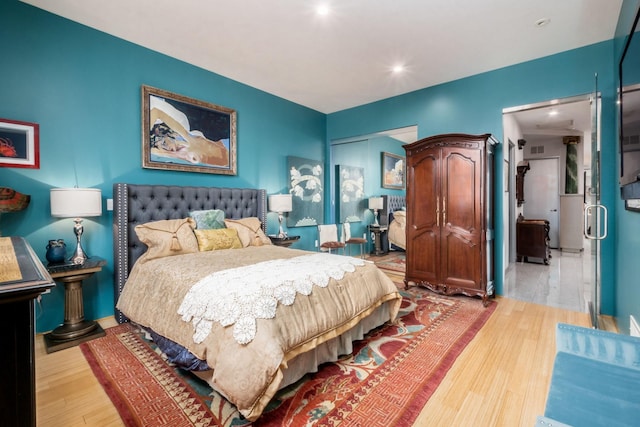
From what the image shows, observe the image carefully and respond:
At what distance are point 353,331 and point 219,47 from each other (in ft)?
10.6

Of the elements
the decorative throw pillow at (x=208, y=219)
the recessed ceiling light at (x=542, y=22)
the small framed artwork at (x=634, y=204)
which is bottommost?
the decorative throw pillow at (x=208, y=219)

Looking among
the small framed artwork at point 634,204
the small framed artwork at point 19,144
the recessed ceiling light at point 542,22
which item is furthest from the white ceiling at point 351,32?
the small framed artwork at point 634,204

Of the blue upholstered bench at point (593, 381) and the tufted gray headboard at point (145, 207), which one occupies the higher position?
the tufted gray headboard at point (145, 207)

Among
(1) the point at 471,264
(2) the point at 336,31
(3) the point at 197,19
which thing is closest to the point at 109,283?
(3) the point at 197,19

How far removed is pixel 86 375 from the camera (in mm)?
1996

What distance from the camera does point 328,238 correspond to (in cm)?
523

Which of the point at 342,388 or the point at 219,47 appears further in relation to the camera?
the point at 219,47

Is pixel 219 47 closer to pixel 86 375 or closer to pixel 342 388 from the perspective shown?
pixel 86 375

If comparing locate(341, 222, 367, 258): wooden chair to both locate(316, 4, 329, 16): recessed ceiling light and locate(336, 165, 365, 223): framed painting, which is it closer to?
locate(336, 165, 365, 223): framed painting

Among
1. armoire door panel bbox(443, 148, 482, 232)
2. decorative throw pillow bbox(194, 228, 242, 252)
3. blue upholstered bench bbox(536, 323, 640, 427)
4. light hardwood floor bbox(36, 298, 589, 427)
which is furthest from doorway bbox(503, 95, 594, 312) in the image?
decorative throw pillow bbox(194, 228, 242, 252)

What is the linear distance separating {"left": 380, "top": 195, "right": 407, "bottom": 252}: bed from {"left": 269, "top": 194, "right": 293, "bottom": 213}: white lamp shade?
9.51 ft

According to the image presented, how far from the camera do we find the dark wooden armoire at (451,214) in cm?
334

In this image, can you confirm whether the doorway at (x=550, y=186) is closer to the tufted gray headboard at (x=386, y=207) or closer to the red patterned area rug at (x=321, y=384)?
the red patterned area rug at (x=321, y=384)

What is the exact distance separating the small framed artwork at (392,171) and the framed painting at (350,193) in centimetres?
84
